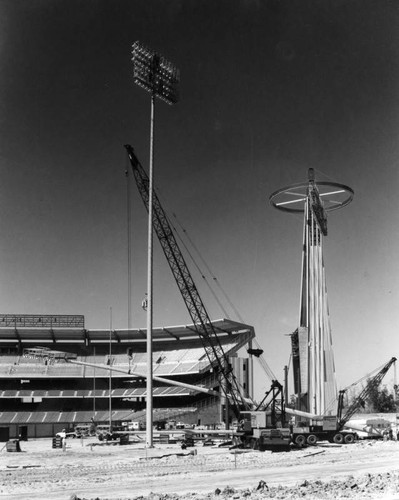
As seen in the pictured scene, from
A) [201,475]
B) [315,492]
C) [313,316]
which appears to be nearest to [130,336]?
[313,316]

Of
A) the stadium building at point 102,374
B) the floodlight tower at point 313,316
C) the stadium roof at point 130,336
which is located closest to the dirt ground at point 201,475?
the floodlight tower at point 313,316

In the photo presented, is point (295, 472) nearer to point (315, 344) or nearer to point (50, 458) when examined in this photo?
point (50, 458)

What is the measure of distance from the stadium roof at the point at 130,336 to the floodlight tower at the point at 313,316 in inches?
1194

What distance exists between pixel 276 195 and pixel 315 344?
19894 millimetres

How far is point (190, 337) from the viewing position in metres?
121

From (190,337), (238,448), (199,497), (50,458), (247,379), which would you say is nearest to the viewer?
(199,497)

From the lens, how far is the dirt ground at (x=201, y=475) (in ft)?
74.7

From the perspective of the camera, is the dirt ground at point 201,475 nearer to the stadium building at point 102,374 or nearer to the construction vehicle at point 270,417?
the construction vehicle at point 270,417

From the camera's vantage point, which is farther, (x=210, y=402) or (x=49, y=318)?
(x=49, y=318)

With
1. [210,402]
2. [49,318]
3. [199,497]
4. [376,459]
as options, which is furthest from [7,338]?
[199,497]

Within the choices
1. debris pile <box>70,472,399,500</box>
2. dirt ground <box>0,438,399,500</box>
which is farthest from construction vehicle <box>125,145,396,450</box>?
debris pile <box>70,472,399,500</box>

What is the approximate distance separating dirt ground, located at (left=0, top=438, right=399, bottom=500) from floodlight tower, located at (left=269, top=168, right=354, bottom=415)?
88.7 feet

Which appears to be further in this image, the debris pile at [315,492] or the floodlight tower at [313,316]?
the floodlight tower at [313,316]

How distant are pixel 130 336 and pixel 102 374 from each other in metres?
12.3
